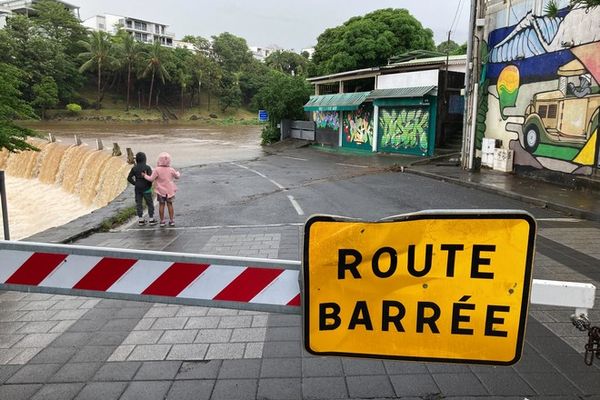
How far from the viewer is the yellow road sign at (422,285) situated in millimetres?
2238

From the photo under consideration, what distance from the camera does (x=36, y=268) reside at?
8.64 ft

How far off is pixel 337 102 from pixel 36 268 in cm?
2728

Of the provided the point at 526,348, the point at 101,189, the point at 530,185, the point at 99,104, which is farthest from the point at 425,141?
the point at 99,104

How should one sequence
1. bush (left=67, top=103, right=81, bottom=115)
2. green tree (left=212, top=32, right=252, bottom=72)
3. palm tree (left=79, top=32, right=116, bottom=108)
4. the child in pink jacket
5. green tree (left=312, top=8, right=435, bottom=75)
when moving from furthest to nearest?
green tree (left=212, top=32, right=252, bottom=72) < palm tree (left=79, top=32, right=116, bottom=108) < bush (left=67, top=103, right=81, bottom=115) < green tree (left=312, top=8, right=435, bottom=75) < the child in pink jacket

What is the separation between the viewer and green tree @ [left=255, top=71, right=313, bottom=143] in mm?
35250

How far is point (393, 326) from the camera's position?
7.79 feet

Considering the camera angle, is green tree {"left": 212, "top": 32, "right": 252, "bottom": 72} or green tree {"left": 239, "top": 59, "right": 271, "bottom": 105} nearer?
green tree {"left": 239, "top": 59, "right": 271, "bottom": 105}

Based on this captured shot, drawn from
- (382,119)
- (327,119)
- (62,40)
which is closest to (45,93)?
(62,40)

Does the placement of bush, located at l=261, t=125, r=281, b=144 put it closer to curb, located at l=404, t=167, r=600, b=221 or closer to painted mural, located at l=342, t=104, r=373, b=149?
painted mural, located at l=342, t=104, r=373, b=149

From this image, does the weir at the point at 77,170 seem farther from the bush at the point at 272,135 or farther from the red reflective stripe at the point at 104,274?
the red reflective stripe at the point at 104,274

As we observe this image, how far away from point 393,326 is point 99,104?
83833 millimetres

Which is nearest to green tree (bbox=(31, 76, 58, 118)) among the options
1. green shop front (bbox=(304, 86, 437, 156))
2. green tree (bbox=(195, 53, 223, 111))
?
green tree (bbox=(195, 53, 223, 111))

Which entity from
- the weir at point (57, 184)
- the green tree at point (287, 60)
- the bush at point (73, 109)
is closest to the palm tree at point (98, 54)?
the bush at point (73, 109)

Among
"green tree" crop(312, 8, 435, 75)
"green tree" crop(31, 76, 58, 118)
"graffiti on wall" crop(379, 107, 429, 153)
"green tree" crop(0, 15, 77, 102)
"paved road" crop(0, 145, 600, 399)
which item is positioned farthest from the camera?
Result: "green tree" crop(0, 15, 77, 102)
